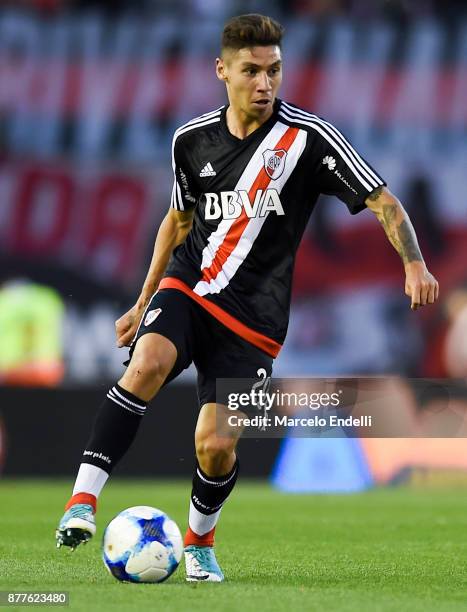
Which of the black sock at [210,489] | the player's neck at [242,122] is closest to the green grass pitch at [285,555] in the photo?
the black sock at [210,489]

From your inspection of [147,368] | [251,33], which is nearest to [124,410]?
[147,368]

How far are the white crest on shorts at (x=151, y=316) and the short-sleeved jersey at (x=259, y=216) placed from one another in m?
0.19

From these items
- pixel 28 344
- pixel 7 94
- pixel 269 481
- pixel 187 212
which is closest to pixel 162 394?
pixel 269 481

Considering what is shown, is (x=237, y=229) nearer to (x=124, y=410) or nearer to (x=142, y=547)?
(x=124, y=410)

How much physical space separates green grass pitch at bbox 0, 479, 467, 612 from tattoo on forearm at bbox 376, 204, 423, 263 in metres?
1.35

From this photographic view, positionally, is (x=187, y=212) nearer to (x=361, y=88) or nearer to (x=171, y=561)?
(x=171, y=561)

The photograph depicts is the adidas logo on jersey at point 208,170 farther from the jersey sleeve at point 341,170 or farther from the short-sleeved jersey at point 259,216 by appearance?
the jersey sleeve at point 341,170

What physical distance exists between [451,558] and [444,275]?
1067 cm

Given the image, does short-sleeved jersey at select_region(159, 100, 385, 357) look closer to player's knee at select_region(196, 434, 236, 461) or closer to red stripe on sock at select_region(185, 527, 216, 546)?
player's knee at select_region(196, 434, 236, 461)

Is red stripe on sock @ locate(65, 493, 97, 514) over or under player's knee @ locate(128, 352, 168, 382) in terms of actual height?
under

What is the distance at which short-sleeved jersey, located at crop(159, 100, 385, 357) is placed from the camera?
5.71m

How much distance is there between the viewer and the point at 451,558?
6.76 meters

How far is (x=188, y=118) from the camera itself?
58.3 ft

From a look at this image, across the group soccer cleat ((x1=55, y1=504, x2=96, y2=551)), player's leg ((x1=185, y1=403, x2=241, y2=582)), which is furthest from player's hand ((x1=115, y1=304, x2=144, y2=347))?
soccer cleat ((x1=55, y1=504, x2=96, y2=551))
